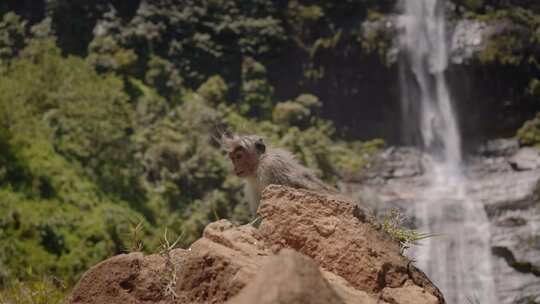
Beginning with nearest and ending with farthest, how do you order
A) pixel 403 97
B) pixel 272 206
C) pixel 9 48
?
pixel 272 206
pixel 9 48
pixel 403 97

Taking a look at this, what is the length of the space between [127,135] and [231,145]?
59.9 feet

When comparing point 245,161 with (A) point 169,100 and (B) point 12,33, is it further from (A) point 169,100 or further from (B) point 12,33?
(B) point 12,33

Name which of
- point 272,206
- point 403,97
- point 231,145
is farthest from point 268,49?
point 272,206

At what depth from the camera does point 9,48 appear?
1032 inches

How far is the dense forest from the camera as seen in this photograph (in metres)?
20.4

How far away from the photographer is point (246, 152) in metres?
7.02

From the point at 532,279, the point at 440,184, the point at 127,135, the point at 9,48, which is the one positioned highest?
the point at 9,48

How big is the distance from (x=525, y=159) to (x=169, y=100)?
1300cm

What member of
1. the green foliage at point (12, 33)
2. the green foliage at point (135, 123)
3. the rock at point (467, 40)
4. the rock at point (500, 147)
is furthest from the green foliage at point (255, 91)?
the green foliage at point (12, 33)

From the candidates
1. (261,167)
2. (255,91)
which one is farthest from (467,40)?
(261,167)

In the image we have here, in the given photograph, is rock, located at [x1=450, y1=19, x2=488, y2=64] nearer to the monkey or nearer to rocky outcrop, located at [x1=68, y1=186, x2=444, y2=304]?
the monkey

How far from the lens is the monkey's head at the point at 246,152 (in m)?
6.96

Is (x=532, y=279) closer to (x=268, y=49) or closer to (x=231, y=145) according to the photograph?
(x=268, y=49)

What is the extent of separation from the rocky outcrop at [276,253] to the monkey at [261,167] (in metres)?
1.68
